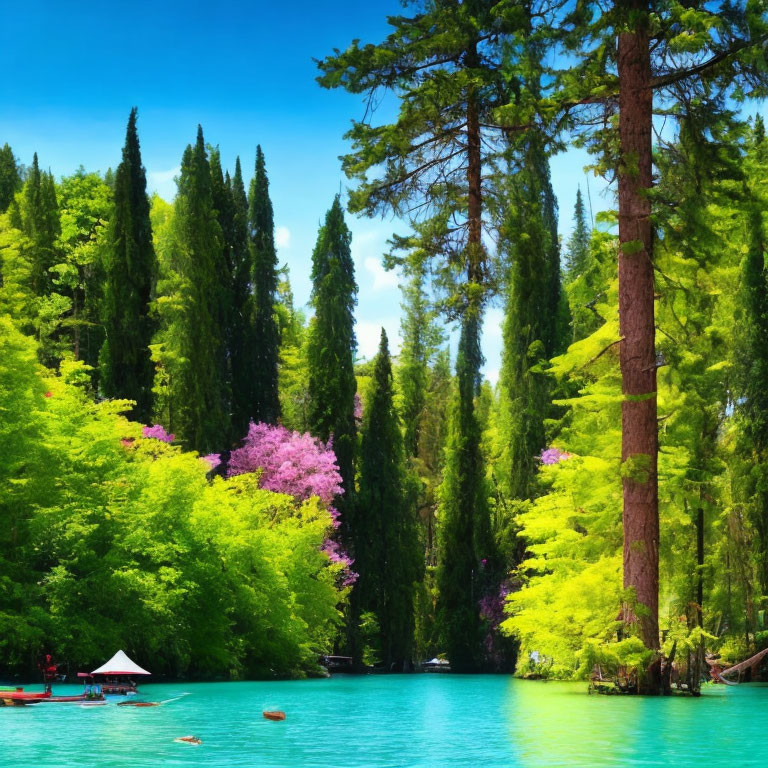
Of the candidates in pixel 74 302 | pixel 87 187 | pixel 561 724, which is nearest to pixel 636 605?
pixel 561 724

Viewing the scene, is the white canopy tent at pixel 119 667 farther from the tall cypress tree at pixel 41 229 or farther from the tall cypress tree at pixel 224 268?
the tall cypress tree at pixel 41 229

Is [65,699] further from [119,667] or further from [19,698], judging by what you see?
[119,667]

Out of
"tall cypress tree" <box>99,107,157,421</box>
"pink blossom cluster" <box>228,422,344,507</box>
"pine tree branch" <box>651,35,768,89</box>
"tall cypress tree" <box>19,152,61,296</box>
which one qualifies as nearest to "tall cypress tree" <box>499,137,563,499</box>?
"pink blossom cluster" <box>228,422,344,507</box>

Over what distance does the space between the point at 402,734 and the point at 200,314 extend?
32995 mm

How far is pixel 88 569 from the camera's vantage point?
2538cm

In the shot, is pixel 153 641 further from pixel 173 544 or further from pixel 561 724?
pixel 561 724

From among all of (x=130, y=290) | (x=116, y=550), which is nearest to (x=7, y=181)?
(x=130, y=290)

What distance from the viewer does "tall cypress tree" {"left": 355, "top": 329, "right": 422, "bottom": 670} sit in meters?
49.2

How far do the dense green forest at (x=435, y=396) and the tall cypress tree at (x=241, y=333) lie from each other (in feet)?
0.51

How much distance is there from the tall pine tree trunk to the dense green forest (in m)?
0.04

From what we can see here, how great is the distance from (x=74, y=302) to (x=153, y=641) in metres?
31.1

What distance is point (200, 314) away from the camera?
44875 mm

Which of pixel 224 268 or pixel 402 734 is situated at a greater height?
pixel 224 268

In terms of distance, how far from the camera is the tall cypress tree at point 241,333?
48.4m
